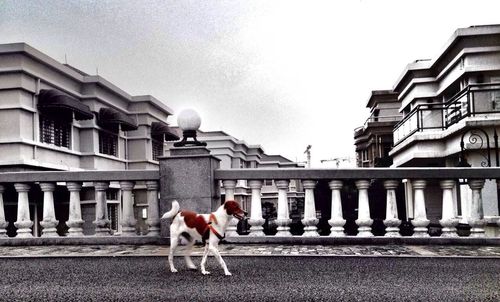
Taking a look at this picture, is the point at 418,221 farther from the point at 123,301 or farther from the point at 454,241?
the point at 123,301

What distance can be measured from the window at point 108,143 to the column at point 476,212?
20744mm

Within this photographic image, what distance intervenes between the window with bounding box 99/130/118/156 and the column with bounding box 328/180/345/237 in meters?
19.3

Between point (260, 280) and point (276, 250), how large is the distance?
2.47 metres

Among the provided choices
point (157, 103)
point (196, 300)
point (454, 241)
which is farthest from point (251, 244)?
point (157, 103)

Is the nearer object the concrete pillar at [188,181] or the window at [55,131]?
the concrete pillar at [188,181]

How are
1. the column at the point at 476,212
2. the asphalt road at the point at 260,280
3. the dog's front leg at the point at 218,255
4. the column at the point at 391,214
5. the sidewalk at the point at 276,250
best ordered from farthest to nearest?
the column at the point at 391,214
the column at the point at 476,212
the sidewalk at the point at 276,250
the dog's front leg at the point at 218,255
the asphalt road at the point at 260,280

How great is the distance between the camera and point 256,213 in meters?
8.91

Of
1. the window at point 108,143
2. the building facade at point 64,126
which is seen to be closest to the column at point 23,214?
the building facade at point 64,126

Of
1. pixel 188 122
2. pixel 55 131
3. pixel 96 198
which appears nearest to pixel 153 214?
pixel 96 198

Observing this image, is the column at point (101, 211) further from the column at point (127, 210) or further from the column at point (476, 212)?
the column at point (476, 212)

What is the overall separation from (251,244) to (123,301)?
442 cm

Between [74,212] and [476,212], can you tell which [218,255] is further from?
[476,212]

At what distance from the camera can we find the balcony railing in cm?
1449

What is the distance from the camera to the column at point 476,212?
8430 millimetres
